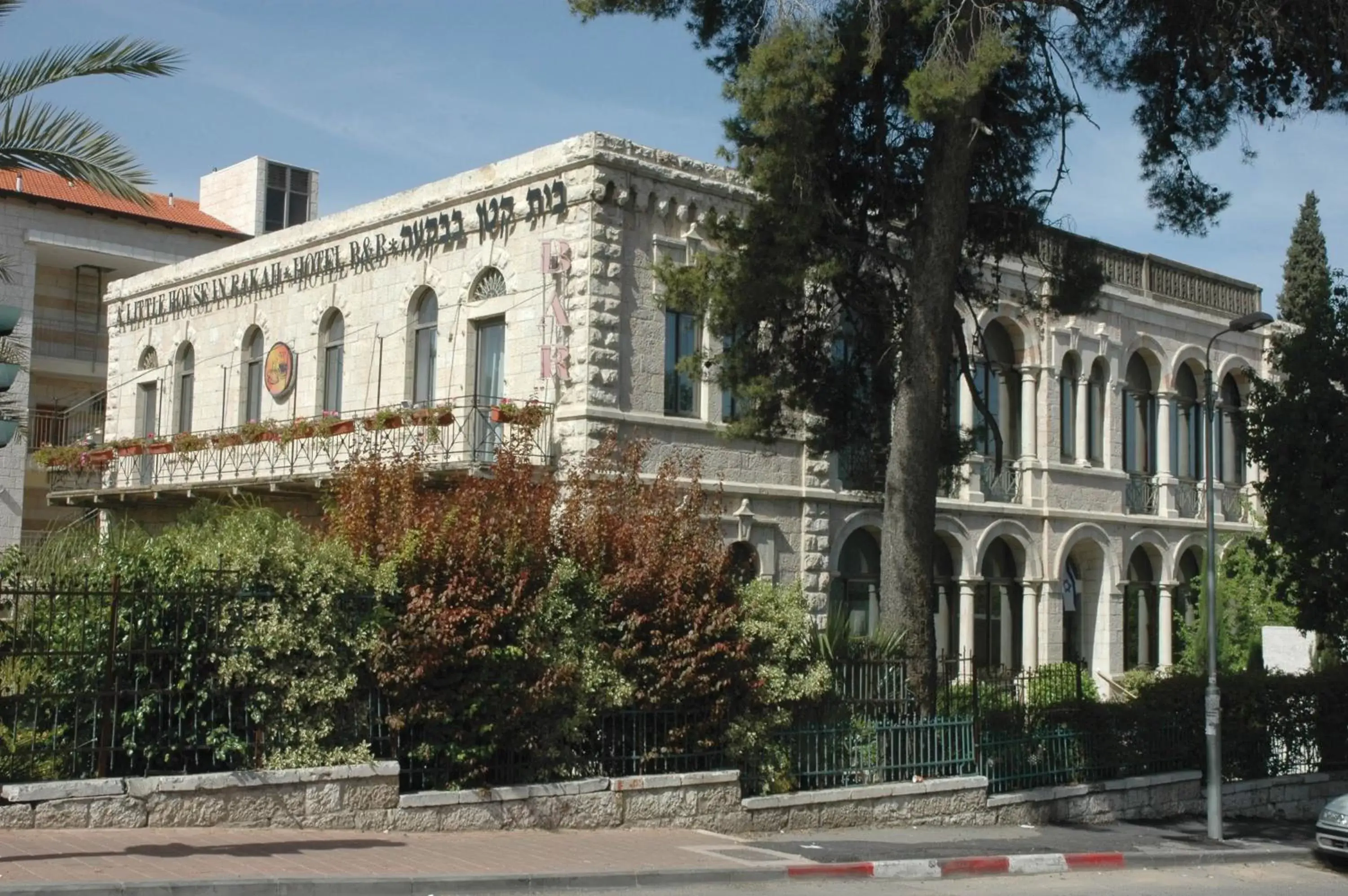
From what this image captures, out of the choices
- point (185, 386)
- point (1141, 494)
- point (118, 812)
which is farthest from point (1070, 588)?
point (118, 812)

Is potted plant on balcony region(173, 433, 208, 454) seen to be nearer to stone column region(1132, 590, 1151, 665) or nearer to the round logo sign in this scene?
the round logo sign

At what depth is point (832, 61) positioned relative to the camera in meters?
16.3

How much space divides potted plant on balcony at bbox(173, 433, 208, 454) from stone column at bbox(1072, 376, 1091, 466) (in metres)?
17.5

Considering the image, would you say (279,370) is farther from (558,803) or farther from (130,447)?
(558,803)

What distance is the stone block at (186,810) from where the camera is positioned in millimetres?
12141

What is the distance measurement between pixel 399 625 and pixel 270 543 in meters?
1.35

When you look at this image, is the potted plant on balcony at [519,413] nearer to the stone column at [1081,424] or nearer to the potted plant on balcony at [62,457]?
the potted plant on balcony at [62,457]

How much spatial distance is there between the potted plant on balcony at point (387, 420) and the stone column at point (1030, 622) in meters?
14.0

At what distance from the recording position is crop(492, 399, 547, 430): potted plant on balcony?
837 inches

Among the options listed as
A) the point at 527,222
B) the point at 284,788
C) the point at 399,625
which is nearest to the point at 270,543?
the point at 399,625

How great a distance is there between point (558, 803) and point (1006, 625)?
1883 cm

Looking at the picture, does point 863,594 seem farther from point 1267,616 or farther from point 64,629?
point 64,629

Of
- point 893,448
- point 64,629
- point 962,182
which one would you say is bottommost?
point 64,629

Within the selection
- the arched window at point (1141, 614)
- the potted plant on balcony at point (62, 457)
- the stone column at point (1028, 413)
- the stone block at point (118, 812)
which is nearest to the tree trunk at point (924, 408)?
the stone block at point (118, 812)
